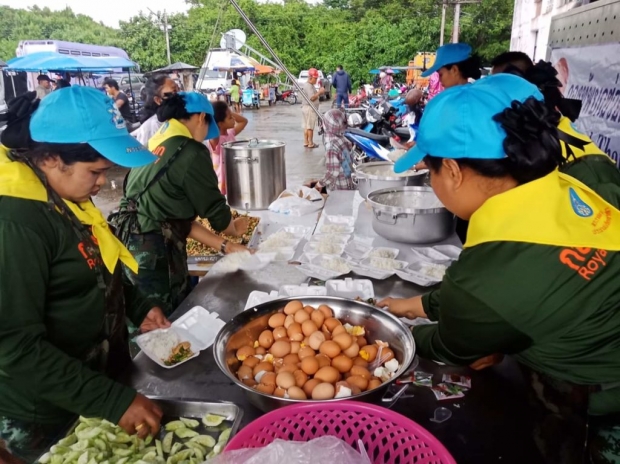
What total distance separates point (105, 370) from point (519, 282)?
1450 mm

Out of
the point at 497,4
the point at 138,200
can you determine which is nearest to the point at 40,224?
the point at 138,200

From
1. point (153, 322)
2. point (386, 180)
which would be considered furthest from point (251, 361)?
point (386, 180)

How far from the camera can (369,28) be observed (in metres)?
25.4

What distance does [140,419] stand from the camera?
1.32m

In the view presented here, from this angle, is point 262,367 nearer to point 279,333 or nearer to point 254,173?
point 279,333

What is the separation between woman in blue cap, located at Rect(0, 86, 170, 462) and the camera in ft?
4.26

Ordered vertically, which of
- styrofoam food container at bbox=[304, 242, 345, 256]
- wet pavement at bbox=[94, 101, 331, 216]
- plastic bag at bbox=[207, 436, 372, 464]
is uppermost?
plastic bag at bbox=[207, 436, 372, 464]

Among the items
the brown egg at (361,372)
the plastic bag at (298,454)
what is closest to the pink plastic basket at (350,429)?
the plastic bag at (298,454)

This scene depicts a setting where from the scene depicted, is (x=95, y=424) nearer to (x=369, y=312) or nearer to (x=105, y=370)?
(x=105, y=370)

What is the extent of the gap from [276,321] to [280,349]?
0.54ft

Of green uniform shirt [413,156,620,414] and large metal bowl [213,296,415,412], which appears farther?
large metal bowl [213,296,415,412]

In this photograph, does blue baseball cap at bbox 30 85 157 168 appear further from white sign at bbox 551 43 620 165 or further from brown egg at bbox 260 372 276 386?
white sign at bbox 551 43 620 165

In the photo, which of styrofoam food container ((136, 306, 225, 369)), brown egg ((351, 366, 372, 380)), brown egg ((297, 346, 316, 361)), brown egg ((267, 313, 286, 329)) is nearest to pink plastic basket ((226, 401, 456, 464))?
brown egg ((351, 366, 372, 380))

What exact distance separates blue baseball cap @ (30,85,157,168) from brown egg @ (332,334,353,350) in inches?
36.1
